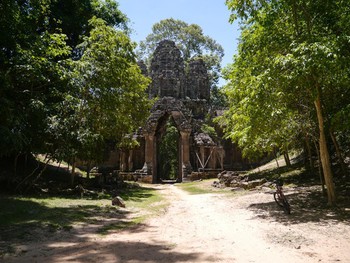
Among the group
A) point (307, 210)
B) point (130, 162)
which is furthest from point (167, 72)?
point (307, 210)

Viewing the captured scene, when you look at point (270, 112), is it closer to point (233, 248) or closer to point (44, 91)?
point (233, 248)

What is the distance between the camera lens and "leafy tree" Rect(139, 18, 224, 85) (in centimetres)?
5188

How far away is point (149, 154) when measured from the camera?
102 feet

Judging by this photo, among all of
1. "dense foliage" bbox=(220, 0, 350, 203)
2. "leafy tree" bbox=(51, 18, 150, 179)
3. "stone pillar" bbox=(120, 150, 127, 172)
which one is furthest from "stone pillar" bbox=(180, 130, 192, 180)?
"dense foliage" bbox=(220, 0, 350, 203)

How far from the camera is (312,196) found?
13406 millimetres

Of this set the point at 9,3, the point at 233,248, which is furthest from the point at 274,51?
the point at 9,3

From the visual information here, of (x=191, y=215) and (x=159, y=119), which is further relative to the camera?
(x=159, y=119)

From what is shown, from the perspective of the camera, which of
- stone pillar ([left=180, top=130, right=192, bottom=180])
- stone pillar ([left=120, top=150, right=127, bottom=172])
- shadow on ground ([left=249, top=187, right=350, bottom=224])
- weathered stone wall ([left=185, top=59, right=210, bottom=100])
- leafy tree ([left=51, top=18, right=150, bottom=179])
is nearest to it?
shadow on ground ([left=249, top=187, right=350, bottom=224])

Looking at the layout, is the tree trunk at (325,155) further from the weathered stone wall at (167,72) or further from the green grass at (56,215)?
the weathered stone wall at (167,72)

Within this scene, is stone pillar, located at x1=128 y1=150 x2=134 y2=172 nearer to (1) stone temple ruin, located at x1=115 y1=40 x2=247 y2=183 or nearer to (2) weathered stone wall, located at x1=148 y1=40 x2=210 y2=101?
(1) stone temple ruin, located at x1=115 y1=40 x2=247 y2=183

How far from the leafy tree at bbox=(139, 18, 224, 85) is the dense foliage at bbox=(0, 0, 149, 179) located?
27.7 meters

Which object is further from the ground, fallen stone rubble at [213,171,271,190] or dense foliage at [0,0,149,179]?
dense foliage at [0,0,149,179]

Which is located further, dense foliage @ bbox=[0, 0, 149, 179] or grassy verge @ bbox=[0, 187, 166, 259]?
dense foliage @ bbox=[0, 0, 149, 179]

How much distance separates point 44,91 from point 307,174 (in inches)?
636
